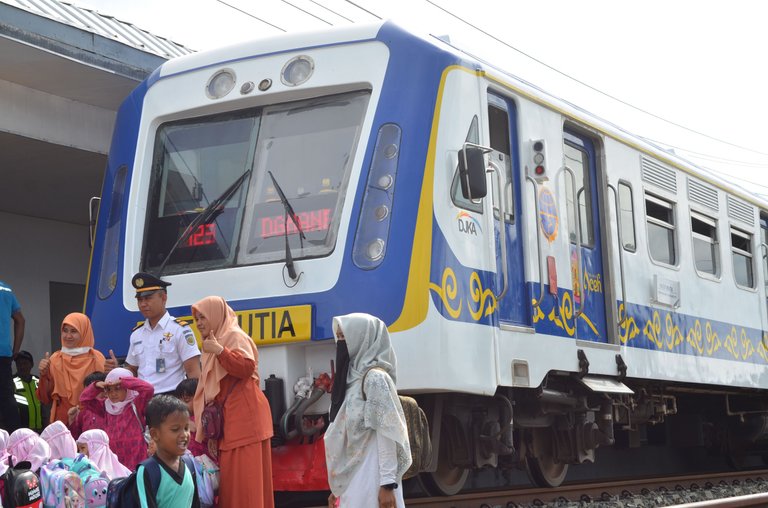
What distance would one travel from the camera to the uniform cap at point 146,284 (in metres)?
7.34

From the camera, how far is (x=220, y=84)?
332 inches

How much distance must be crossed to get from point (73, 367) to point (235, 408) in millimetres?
1787

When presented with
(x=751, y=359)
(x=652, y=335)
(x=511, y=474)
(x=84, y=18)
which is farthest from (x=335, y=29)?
(x=751, y=359)

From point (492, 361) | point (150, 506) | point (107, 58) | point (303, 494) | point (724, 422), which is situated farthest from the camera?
point (724, 422)

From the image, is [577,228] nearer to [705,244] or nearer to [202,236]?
[202,236]

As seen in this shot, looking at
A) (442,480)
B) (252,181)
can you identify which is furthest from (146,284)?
(442,480)

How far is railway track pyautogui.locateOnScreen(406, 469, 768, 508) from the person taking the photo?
8227 mm

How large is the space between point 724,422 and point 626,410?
4.64 metres

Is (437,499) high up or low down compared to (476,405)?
down

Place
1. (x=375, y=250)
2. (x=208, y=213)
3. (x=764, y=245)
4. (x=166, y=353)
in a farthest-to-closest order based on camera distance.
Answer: (x=764, y=245)
(x=208, y=213)
(x=375, y=250)
(x=166, y=353)

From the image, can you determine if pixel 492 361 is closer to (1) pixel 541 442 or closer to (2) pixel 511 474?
(1) pixel 541 442

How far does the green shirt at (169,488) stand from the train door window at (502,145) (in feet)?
13.1

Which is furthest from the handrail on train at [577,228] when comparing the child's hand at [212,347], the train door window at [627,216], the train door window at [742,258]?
the train door window at [742,258]

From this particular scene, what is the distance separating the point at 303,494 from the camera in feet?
31.3
